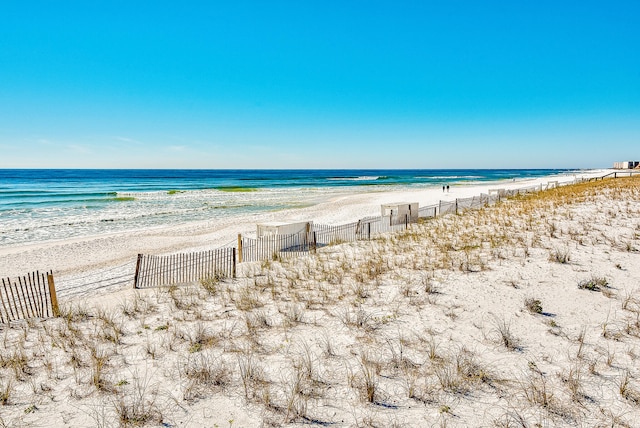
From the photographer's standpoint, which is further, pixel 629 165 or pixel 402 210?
pixel 629 165

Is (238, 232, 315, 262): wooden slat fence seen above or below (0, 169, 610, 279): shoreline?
above

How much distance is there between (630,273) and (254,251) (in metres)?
10.9

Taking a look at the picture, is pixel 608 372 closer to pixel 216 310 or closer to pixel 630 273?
pixel 630 273

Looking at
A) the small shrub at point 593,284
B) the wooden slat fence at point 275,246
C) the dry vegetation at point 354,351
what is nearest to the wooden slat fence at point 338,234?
the wooden slat fence at point 275,246

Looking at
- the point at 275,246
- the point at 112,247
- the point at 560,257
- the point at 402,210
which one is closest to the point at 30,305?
the point at 275,246

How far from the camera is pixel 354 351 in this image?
545 cm

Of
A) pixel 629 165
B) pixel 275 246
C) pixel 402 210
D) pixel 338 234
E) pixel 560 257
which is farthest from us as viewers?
pixel 629 165

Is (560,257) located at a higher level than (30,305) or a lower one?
higher

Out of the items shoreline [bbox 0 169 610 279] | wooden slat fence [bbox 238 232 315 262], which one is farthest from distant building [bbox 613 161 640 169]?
wooden slat fence [bbox 238 232 315 262]

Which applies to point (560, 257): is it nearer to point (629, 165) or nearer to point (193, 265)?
point (193, 265)

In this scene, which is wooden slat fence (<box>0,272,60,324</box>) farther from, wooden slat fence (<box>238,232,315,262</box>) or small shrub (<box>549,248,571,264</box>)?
small shrub (<box>549,248,571,264</box>)

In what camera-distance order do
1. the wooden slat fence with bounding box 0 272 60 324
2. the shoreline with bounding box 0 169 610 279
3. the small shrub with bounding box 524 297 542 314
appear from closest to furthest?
the small shrub with bounding box 524 297 542 314 < the wooden slat fence with bounding box 0 272 60 324 < the shoreline with bounding box 0 169 610 279

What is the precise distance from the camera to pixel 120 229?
23.9 metres

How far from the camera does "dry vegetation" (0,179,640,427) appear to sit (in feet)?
13.5
